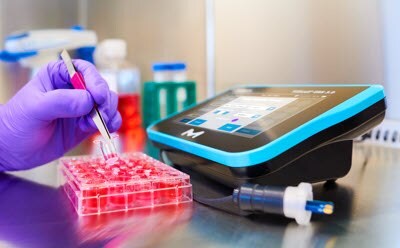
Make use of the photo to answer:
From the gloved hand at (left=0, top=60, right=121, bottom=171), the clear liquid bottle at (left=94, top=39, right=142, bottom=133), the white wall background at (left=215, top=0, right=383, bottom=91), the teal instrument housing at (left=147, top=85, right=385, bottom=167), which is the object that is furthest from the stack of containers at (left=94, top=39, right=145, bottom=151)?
the teal instrument housing at (left=147, top=85, right=385, bottom=167)

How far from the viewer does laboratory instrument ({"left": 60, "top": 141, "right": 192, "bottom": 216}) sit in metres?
0.56

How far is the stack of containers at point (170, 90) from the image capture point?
1.56 metres

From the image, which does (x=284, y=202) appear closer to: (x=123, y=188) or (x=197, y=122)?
(x=123, y=188)

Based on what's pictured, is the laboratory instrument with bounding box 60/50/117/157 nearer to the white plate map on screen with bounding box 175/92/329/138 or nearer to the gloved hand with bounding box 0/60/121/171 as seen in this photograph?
the gloved hand with bounding box 0/60/121/171

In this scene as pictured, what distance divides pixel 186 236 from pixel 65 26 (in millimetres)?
1578

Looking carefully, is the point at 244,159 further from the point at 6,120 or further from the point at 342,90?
the point at 6,120

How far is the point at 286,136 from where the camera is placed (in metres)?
0.54

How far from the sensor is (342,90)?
612mm

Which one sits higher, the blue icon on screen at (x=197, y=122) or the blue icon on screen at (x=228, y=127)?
the blue icon on screen at (x=228, y=127)

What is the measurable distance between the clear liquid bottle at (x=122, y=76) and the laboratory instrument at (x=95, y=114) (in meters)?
0.78

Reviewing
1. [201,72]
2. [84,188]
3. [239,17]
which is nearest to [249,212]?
[84,188]

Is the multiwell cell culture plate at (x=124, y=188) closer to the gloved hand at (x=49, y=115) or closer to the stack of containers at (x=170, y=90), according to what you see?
the gloved hand at (x=49, y=115)

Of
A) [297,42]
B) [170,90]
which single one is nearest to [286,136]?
[297,42]

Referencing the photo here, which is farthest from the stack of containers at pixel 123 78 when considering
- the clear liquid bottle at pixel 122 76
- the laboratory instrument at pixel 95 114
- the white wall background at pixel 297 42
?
the laboratory instrument at pixel 95 114
